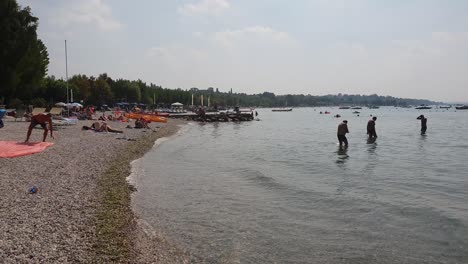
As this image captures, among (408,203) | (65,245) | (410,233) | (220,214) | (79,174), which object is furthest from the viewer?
(79,174)

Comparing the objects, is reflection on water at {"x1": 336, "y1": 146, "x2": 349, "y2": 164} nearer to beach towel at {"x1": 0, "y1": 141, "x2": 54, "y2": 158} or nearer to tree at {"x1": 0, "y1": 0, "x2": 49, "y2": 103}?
beach towel at {"x1": 0, "y1": 141, "x2": 54, "y2": 158}

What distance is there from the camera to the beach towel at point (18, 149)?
612 inches

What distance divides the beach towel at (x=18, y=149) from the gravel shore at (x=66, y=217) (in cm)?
57

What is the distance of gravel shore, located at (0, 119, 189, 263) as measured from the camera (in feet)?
22.5

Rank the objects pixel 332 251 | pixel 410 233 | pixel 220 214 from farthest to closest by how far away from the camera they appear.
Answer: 1. pixel 220 214
2. pixel 410 233
3. pixel 332 251

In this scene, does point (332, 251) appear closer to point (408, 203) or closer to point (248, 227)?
point (248, 227)

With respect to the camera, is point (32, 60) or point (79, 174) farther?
point (32, 60)

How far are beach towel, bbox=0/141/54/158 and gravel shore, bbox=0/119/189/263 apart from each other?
0.57 meters

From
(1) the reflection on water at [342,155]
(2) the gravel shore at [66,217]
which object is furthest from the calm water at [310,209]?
(2) the gravel shore at [66,217]

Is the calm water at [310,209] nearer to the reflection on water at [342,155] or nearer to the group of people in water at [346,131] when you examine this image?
the reflection on water at [342,155]

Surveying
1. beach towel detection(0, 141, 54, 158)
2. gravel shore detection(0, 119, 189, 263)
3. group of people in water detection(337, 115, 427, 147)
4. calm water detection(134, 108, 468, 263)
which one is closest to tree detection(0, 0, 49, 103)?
beach towel detection(0, 141, 54, 158)

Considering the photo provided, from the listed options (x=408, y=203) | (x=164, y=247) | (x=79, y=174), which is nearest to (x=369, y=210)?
(x=408, y=203)

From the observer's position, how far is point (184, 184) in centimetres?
1500

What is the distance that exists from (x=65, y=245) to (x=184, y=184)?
798 centimetres
